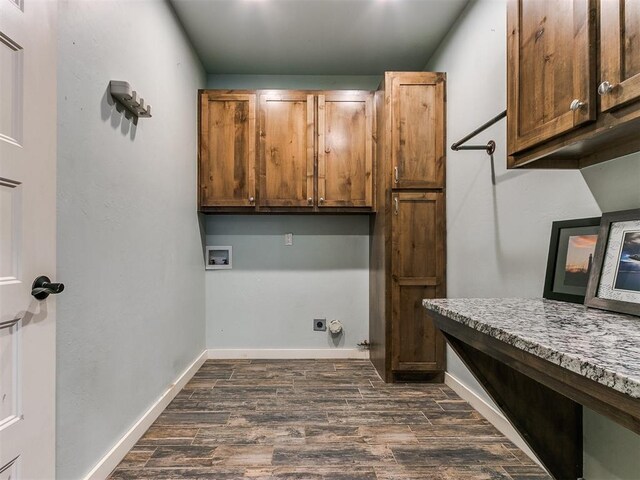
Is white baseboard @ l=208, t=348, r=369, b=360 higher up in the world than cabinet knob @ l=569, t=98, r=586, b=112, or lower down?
lower down

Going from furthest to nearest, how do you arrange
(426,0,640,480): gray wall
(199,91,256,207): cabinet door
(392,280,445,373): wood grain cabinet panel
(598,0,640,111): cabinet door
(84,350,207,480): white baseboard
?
(199,91,256,207): cabinet door < (392,280,445,373): wood grain cabinet panel < (84,350,207,480): white baseboard < (426,0,640,480): gray wall < (598,0,640,111): cabinet door

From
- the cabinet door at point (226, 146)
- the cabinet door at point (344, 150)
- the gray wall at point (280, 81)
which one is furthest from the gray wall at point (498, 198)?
the cabinet door at point (226, 146)

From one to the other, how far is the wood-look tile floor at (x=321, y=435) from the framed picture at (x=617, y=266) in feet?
3.26

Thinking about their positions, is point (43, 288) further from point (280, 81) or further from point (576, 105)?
point (280, 81)

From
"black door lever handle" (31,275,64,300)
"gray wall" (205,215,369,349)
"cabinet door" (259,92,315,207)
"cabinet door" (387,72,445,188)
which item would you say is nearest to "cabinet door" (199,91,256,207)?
"cabinet door" (259,92,315,207)

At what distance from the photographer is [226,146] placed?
9.51 ft

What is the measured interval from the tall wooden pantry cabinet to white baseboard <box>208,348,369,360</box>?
0.63 metres

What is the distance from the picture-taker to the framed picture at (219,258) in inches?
126

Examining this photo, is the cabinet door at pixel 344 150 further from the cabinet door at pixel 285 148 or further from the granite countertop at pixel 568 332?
the granite countertop at pixel 568 332

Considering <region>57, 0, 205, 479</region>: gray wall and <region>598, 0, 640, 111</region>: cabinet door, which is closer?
<region>598, 0, 640, 111</region>: cabinet door

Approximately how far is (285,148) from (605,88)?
2.30 meters

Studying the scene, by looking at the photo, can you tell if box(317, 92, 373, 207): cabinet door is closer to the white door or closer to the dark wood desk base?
the dark wood desk base

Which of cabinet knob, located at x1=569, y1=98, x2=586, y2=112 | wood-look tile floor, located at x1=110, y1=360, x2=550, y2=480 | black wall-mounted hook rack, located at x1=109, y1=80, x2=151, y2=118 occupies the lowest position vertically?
wood-look tile floor, located at x1=110, y1=360, x2=550, y2=480

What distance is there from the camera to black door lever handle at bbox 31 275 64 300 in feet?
3.35
